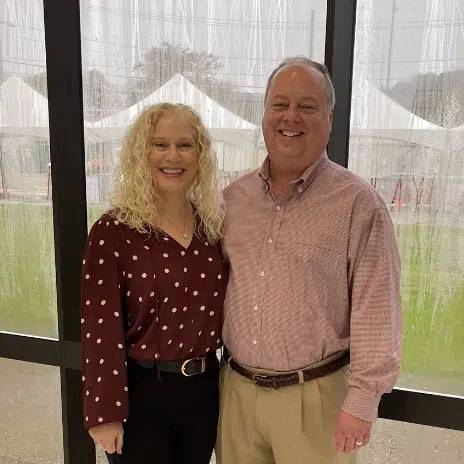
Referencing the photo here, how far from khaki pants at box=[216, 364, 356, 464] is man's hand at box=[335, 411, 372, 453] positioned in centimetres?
7

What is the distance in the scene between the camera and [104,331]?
4.61ft

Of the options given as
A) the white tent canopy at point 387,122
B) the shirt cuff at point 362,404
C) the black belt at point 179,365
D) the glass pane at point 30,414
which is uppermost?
the white tent canopy at point 387,122

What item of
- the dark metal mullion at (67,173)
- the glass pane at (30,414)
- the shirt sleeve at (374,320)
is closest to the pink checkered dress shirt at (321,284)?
the shirt sleeve at (374,320)

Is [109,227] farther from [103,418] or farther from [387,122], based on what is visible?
[387,122]

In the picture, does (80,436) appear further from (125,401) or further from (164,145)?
(164,145)

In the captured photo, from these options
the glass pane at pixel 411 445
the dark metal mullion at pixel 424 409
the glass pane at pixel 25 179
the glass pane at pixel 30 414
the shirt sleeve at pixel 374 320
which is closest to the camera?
A: the shirt sleeve at pixel 374 320

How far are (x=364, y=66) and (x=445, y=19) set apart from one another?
265mm

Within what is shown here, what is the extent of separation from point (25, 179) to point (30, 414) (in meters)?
1.03

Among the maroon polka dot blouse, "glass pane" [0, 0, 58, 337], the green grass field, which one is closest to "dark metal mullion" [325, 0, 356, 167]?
the green grass field

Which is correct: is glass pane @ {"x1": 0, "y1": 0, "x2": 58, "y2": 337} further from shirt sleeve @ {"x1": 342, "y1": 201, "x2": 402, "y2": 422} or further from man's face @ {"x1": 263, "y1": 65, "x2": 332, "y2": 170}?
shirt sleeve @ {"x1": 342, "y1": 201, "x2": 402, "y2": 422}

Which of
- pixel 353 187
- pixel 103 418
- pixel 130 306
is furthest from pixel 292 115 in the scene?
pixel 103 418

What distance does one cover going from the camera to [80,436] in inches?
85.3

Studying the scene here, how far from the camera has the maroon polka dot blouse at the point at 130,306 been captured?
1.40 meters

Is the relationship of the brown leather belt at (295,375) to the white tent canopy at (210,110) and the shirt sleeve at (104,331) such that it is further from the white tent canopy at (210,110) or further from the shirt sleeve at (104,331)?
the white tent canopy at (210,110)
